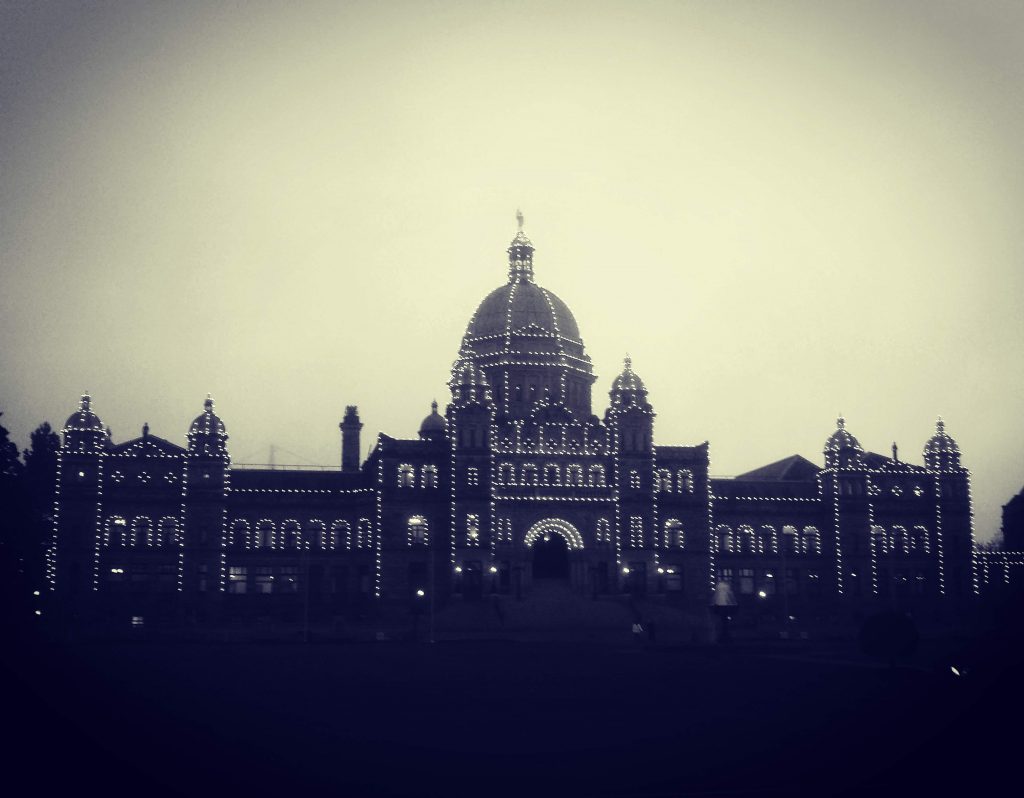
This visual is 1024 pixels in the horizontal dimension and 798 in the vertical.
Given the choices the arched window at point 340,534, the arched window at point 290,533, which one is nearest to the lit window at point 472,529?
the arched window at point 340,534

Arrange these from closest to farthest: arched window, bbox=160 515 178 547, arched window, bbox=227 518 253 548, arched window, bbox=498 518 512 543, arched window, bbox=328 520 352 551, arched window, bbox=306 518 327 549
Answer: arched window, bbox=498 518 512 543 → arched window, bbox=160 515 178 547 → arched window, bbox=227 518 253 548 → arched window, bbox=306 518 327 549 → arched window, bbox=328 520 352 551

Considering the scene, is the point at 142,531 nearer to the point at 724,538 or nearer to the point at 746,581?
the point at 724,538

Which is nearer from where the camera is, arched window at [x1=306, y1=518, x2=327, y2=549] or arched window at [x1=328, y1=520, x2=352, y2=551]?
arched window at [x1=306, y1=518, x2=327, y2=549]

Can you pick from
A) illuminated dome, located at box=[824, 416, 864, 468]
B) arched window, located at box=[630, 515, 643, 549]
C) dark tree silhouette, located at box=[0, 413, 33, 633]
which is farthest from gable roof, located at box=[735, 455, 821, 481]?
dark tree silhouette, located at box=[0, 413, 33, 633]

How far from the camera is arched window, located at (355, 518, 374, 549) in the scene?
115875mm

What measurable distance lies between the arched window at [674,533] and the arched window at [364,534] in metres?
27.2

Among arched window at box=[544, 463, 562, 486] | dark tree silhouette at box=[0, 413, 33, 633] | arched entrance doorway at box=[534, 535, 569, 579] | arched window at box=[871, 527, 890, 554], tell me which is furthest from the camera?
arched window at box=[871, 527, 890, 554]

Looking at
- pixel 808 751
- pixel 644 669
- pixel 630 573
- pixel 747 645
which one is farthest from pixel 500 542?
pixel 808 751

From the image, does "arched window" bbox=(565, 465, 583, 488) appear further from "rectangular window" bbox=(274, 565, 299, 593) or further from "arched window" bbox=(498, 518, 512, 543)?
"rectangular window" bbox=(274, 565, 299, 593)

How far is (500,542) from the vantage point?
11156 centimetres

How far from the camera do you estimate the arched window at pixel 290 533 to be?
117 m

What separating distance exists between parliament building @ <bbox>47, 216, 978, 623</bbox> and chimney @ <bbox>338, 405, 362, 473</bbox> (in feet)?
11.9

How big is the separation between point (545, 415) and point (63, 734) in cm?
8340

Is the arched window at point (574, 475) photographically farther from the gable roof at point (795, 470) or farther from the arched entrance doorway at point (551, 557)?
the gable roof at point (795, 470)
